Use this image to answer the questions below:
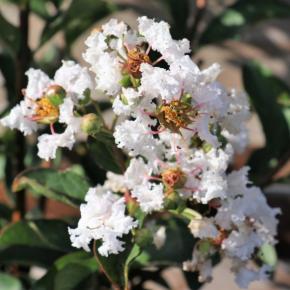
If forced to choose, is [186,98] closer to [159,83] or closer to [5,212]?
[159,83]

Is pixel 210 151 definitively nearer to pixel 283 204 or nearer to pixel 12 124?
pixel 12 124

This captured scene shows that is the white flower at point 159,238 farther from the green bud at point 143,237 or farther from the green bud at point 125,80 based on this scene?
the green bud at point 125,80

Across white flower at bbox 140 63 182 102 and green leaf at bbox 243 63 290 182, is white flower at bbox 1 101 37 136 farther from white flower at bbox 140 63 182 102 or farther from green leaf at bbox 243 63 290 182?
green leaf at bbox 243 63 290 182

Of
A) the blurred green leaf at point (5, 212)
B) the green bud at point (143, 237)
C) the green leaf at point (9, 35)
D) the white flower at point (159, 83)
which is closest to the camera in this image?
the white flower at point (159, 83)

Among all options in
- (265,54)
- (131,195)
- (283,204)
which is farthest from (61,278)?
(265,54)

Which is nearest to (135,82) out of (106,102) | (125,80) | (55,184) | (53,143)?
(125,80)

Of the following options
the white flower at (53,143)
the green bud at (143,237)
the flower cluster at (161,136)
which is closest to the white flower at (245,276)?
the flower cluster at (161,136)

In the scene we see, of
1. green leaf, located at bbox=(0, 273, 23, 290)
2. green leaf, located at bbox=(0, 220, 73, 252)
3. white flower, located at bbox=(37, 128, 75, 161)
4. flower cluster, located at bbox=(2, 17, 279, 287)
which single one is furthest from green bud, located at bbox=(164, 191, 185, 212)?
green leaf, located at bbox=(0, 273, 23, 290)
